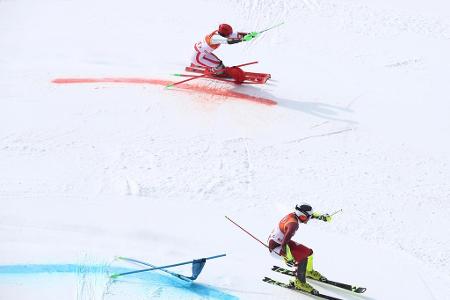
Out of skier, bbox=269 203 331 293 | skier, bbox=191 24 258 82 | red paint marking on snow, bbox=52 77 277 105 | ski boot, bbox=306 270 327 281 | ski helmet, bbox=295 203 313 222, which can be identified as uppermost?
skier, bbox=191 24 258 82

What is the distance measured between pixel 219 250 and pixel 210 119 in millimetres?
3063

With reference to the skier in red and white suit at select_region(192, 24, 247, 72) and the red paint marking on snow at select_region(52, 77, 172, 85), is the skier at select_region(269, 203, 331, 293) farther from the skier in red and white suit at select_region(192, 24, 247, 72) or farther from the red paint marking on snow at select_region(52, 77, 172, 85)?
the red paint marking on snow at select_region(52, 77, 172, 85)

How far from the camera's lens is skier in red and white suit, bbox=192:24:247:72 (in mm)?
10195

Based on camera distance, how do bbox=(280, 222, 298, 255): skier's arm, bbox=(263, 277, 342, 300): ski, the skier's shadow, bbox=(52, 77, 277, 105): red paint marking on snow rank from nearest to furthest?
bbox=(280, 222, 298, 255): skier's arm, bbox=(263, 277, 342, 300): ski, the skier's shadow, bbox=(52, 77, 277, 105): red paint marking on snow

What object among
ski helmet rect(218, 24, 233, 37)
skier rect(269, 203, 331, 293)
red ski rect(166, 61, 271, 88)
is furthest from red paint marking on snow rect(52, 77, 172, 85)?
skier rect(269, 203, 331, 293)

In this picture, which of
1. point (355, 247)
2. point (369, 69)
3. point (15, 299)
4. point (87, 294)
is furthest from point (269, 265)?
point (369, 69)

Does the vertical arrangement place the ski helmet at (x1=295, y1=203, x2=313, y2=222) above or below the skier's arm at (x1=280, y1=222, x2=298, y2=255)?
above

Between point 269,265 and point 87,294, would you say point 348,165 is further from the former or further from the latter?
point 87,294

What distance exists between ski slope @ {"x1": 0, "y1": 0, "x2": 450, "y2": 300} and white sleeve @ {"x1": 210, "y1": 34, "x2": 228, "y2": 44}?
803 millimetres

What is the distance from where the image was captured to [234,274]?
6777 millimetres

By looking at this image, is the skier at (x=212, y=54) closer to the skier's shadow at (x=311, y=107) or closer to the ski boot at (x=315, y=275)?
the skier's shadow at (x=311, y=107)

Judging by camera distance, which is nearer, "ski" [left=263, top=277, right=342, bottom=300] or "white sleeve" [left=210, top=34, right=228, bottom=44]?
"ski" [left=263, top=277, right=342, bottom=300]

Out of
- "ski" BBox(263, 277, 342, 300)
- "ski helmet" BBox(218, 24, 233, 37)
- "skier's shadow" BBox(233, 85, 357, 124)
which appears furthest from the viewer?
"ski helmet" BBox(218, 24, 233, 37)

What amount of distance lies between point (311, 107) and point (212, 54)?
6.32 feet
